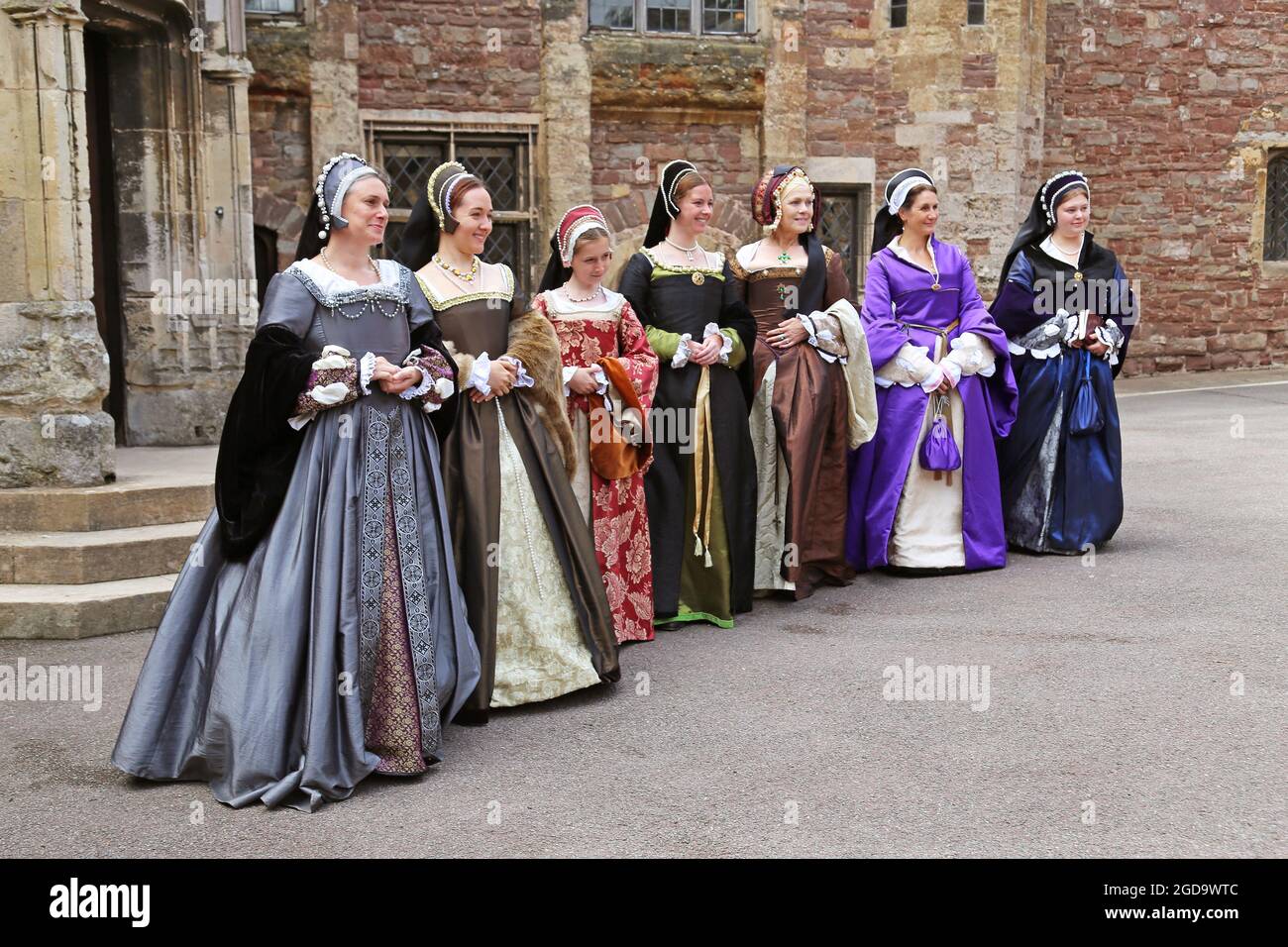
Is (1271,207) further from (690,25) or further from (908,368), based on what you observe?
(908,368)

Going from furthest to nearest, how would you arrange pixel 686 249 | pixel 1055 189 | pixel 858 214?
pixel 858 214, pixel 1055 189, pixel 686 249

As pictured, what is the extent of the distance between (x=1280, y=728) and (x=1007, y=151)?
997 centimetres

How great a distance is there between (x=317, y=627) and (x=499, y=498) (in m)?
1.01

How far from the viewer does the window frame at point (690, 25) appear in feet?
41.6

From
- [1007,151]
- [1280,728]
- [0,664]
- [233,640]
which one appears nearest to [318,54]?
[1007,151]

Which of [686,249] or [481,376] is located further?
[686,249]

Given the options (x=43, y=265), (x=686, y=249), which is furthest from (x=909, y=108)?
(x=43, y=265)

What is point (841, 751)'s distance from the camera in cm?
438

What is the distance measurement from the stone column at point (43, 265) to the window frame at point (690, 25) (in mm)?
6678

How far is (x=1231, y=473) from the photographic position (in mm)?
9281

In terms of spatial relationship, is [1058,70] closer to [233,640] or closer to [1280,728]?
[1280,728]

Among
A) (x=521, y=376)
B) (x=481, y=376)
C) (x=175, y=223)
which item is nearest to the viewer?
(x=481, y=376)

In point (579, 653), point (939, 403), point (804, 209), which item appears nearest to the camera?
point (579, 653)
